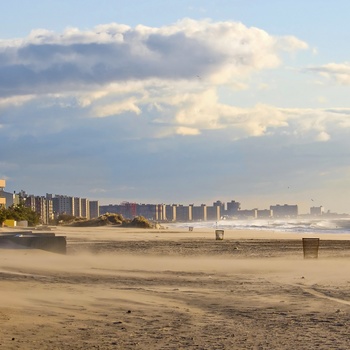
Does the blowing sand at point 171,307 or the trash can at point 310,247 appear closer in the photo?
the blowing sand at point 171,307

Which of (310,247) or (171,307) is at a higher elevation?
(310,247)

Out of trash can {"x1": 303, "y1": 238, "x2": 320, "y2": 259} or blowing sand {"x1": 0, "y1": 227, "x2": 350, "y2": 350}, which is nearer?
blowing sand {"x1": 0, "y1": 227, "x2": 350, "y2": 350}

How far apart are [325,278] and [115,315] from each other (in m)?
8.39

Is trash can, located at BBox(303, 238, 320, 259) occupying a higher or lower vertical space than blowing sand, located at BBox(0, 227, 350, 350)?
higher

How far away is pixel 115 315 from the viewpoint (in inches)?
473

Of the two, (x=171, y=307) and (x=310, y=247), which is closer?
(x=171, y=307)

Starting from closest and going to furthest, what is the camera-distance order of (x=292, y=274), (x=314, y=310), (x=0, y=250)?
(x=314, y=310) → (x=292, y=274) → (x=0, y=250)

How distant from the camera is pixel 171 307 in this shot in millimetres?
13148

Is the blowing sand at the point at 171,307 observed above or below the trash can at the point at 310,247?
below

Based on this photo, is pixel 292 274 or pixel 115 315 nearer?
pixel 115 315

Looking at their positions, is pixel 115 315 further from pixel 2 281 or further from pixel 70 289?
pixel 2 281

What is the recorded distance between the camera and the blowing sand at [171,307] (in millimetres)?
9883

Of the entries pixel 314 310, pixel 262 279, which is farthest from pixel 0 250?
pixel 314 310

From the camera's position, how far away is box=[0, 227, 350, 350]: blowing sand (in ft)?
32.4
